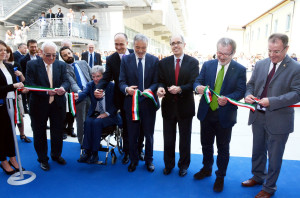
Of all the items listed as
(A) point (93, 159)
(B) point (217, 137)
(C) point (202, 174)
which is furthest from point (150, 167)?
(B) point (217, 137)

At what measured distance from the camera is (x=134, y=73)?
2.90 m

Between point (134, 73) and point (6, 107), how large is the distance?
1.84 m

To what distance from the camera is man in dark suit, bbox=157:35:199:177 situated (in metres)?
2.72

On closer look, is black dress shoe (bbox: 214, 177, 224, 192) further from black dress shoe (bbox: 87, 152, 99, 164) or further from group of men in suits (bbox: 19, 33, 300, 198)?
black dress shoe (bbox: 87, 152, 99, 164)

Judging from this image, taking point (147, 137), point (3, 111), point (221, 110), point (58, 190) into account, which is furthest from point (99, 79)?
point (221, 110)

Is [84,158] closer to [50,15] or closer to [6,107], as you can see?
[6,107]

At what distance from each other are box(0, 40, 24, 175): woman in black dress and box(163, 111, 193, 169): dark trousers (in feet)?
6.56

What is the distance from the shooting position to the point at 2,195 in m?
2.60

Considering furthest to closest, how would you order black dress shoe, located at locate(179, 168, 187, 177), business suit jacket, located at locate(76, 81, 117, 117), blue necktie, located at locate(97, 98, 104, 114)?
blue necktie, located at locate(97, 98, 104, 114), business suit jacket, located at locate(76, 81, 117, 117), black dress shoe, located at locate(179, 168, 187, 177)

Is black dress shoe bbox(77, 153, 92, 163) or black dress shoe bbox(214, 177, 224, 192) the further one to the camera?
black dress shoe bbox(77, 153, 92, 163)

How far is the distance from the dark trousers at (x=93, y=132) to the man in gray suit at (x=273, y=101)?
1993 millimetres

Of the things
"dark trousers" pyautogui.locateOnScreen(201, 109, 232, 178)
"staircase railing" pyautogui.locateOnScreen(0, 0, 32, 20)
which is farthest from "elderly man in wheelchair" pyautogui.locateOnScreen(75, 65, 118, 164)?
"staircase railing" pyautogui.locateOnScreen(0, 0, 32, 20)

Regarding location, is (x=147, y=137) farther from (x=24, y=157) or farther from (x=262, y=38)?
(x=262, y=38)

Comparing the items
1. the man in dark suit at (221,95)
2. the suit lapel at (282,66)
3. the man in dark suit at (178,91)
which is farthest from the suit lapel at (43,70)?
the suit lapel at (282,66)
